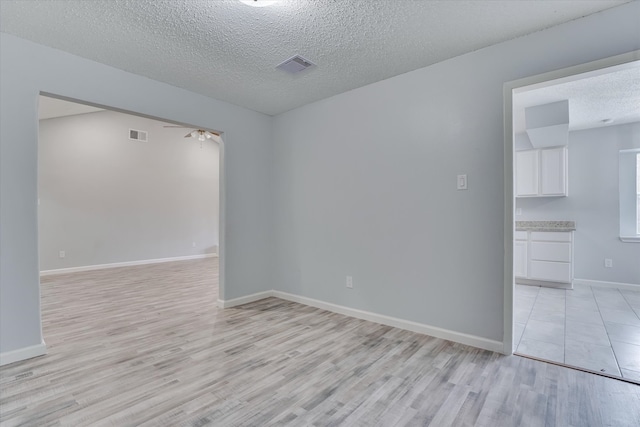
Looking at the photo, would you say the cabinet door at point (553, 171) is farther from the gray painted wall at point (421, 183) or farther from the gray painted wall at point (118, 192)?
the gray painted wall at point (118, 192)

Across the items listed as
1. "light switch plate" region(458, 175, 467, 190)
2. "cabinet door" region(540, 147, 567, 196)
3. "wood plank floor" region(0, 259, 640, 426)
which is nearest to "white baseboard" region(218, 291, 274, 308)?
"wood plank floor" region(0, 259, 640, 426)

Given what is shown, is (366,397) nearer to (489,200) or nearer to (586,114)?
(489,200)

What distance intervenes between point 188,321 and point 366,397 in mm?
2141

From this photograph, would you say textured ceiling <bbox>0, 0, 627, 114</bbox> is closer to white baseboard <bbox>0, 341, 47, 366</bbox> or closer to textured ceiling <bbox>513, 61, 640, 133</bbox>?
textured ceiling <bbox>513, 61, 640, 133</bbox>

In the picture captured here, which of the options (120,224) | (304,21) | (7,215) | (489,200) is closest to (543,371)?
(489,200)

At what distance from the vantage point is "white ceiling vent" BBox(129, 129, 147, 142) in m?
6.55

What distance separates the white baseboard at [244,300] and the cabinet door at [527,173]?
4526mm

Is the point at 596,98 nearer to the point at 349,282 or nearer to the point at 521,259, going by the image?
the point at 521,259

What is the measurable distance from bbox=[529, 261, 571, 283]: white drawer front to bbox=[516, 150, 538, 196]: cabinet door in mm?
1191

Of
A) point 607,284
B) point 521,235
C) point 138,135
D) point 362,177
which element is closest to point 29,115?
point 362,177

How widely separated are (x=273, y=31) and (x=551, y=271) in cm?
502

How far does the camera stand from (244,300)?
3783 millimetres

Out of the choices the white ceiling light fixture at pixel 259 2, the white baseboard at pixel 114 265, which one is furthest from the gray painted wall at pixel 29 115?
the white baseboard at pixel 114 265

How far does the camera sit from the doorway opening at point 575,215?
3.09 m
